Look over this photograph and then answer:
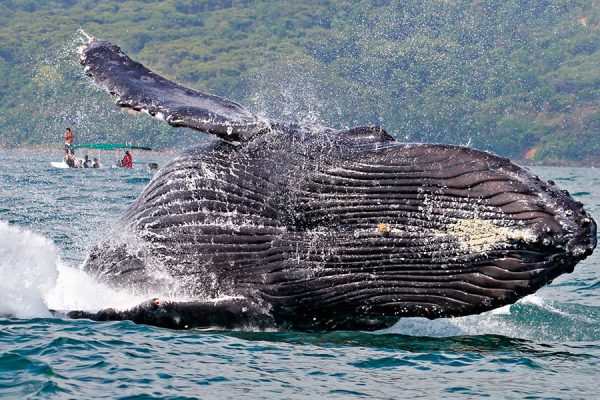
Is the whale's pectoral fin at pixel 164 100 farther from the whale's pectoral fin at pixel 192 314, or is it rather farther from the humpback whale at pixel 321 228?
the whale's pectoral fin at pixel 192 314

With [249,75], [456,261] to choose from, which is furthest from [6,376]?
[249,75]

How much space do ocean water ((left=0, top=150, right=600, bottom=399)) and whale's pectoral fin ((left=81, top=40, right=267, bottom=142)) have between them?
1.82 m

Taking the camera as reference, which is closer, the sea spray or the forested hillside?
the sea spray

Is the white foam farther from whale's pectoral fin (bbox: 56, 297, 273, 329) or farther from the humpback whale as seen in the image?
whale's pectoral fin (bbox: 56, 297, 273, 329)

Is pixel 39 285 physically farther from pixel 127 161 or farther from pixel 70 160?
pixel 127 161

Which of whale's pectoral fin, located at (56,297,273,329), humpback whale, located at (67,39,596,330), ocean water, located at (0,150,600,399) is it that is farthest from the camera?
whale's pectoral fin, located at (56,297,273,329)

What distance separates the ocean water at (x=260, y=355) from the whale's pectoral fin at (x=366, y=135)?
1.81m

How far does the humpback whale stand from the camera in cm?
827

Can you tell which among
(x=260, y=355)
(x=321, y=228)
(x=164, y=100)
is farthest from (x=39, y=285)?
(x=321, y=228)

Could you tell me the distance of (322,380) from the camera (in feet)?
27.0

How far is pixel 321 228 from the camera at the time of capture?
9.02 meters

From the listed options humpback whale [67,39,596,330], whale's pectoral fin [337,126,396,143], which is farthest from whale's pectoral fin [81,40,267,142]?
whale's pectoral fin [337,126,396,143]

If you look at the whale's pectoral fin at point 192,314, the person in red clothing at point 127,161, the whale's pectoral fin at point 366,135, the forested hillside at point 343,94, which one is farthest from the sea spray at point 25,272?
the forested hillside at point 343,94

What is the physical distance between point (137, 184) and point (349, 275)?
3395cm
